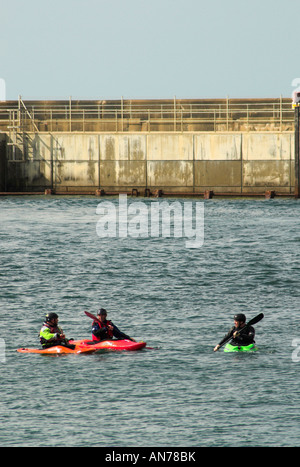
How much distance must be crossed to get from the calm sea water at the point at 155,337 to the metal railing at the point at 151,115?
40.6ft

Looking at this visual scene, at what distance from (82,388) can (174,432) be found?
12.2ft

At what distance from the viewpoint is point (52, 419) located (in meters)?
21.0

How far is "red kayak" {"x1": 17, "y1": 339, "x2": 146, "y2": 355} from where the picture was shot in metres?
26.3

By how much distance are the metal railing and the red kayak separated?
3817cm

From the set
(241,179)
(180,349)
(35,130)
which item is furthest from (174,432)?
(35,130)

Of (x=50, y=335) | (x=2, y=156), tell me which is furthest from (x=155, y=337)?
(x=2, y=156)

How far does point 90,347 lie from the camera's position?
26422 millimetres

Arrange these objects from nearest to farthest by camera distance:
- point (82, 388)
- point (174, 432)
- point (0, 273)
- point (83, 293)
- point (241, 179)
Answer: point (174, 432) → point (82, 388) → point (83, 293) → point (0, 273) → point (241, 179)

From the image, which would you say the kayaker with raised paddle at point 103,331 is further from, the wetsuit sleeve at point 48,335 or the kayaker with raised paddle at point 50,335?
the wetsuit sleeve at point 48,335

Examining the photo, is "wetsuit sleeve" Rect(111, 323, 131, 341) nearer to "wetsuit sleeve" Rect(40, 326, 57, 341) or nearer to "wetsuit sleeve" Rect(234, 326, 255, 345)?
"wetsuit sleeve" Rect(40, 326, 57, 341)

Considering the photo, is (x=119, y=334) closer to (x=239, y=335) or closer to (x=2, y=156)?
(x=239, y=335)

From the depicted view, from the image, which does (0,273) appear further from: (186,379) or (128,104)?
(128,104)

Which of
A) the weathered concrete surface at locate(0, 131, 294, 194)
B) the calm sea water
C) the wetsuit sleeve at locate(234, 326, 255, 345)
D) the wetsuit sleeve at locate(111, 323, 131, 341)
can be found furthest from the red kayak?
the weathered concrete surface at locate(0, 131, 294, 194)

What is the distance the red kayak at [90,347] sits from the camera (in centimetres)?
2631
